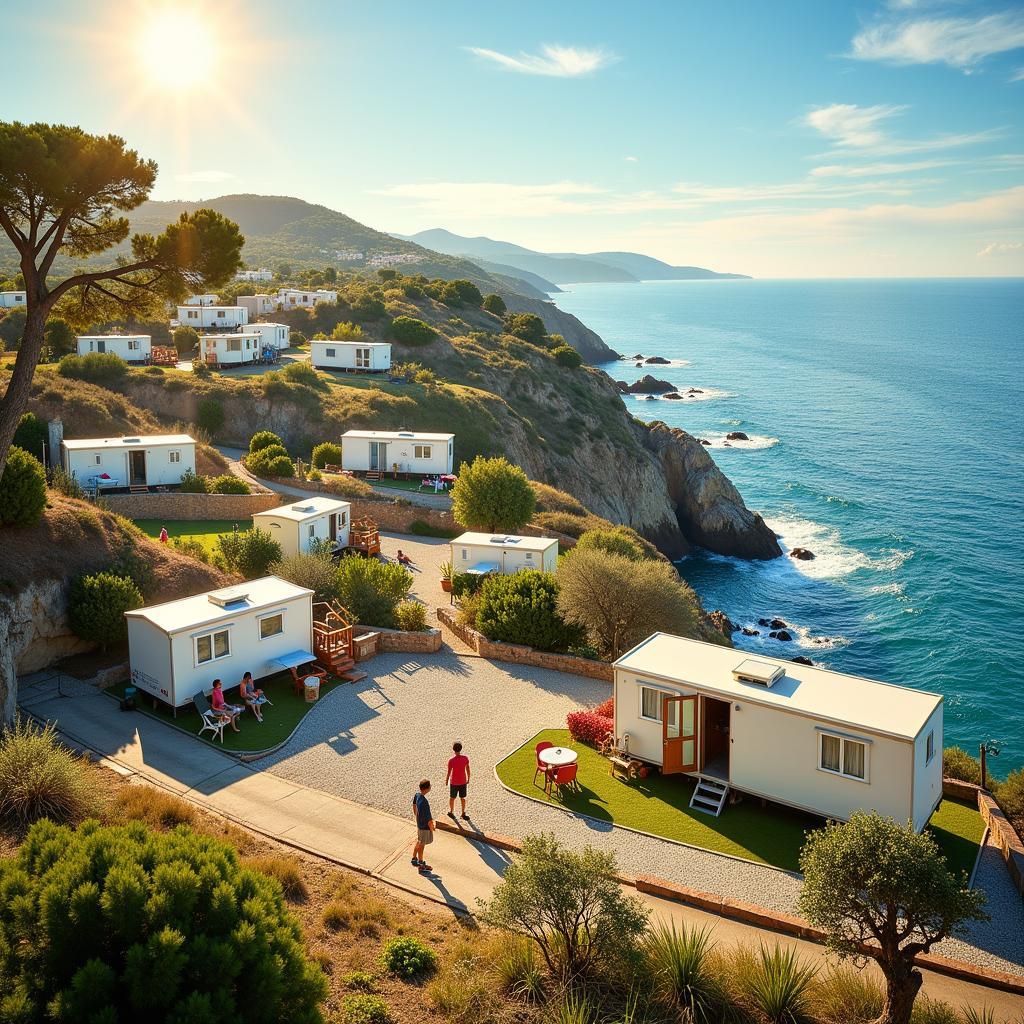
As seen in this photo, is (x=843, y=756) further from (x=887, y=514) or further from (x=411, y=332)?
(x=411, y=332)

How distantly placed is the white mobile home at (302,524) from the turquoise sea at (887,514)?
18785 mm

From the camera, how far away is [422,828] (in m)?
13.1

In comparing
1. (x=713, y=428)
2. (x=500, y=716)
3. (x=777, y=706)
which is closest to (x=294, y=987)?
(x=777, y=706)

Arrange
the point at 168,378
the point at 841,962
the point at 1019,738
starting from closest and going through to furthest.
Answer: the point at 841,962 → the point at 1019,738 → the point at 168,378

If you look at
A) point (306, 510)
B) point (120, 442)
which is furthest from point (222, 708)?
point (120, 442)

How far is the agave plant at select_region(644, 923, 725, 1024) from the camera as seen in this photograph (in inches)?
389

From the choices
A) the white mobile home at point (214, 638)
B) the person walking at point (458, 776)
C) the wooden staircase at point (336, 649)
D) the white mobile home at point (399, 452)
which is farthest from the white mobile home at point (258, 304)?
the person walking at point (458, 776)

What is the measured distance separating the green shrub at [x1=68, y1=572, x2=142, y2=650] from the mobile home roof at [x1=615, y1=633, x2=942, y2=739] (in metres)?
11.7

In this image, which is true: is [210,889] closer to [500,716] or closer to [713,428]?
[500,716]

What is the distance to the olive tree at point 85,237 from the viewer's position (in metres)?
16.8

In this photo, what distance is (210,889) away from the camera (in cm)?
880

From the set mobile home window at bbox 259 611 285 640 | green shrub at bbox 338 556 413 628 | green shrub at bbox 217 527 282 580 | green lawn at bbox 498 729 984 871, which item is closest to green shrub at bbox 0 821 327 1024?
green lawn at bbox 498 729 984 871

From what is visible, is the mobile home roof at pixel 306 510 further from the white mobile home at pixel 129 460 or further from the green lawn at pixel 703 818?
the green lawn at pixel 703 818

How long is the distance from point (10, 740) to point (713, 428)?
3090 inches
